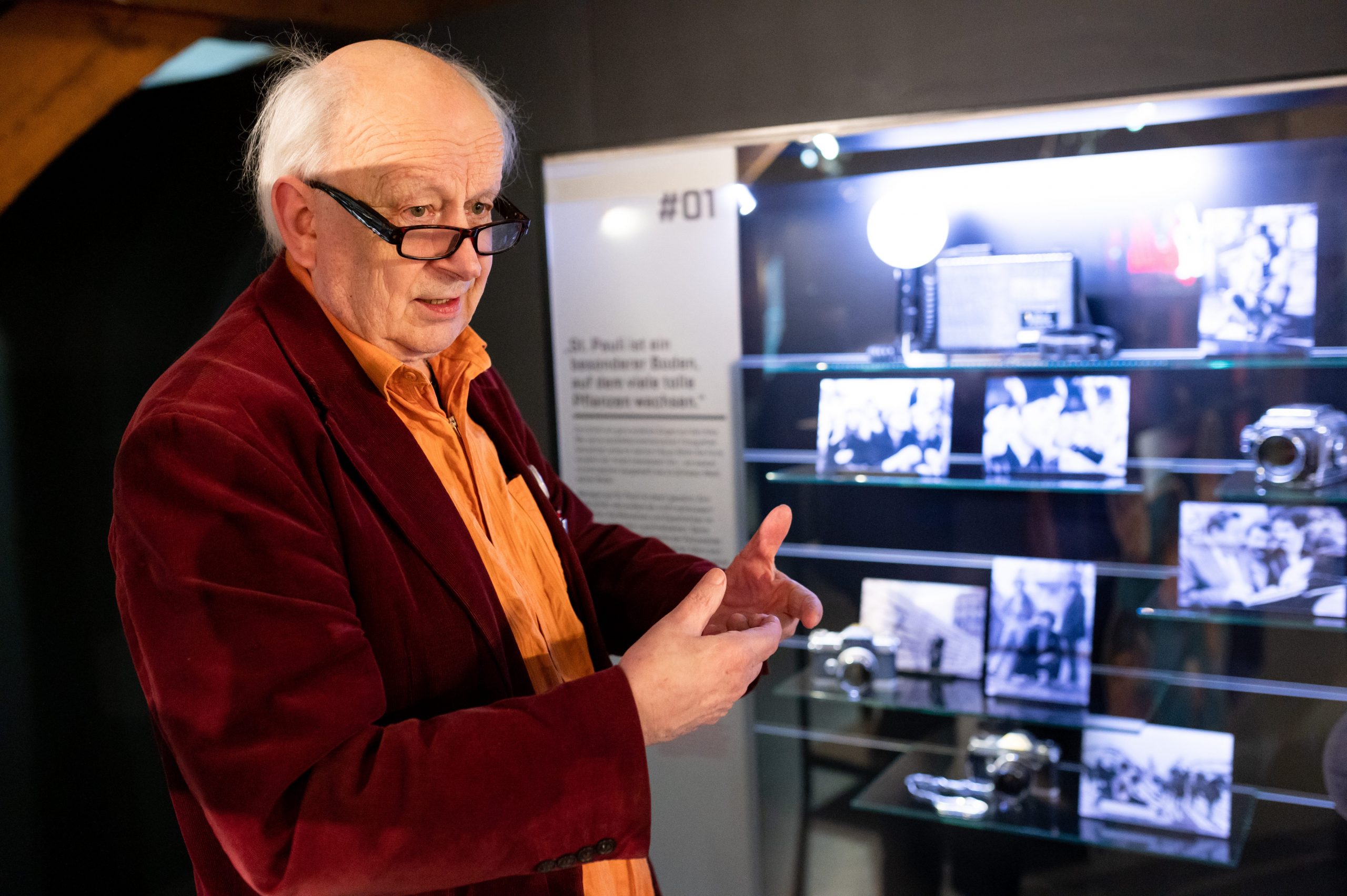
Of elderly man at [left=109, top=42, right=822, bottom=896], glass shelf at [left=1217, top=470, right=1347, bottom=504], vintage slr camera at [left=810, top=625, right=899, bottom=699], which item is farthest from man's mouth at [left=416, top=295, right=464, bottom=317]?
glass shelf at [left=1217, top=470, right=1347, bottom=504]

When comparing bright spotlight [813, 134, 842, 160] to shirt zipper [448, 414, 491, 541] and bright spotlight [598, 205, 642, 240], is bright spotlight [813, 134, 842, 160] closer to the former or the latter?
bright spotlight [598, 205, 642, 240]

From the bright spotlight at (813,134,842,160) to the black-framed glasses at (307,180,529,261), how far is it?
150 centimetres

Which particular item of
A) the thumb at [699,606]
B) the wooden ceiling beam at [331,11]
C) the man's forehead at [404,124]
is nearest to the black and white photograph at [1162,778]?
the thumb at [699,606]

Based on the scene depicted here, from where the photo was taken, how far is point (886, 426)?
289cm

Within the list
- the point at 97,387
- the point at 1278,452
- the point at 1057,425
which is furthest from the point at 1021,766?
the point at 97,387

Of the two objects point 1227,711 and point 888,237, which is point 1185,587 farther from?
point 888,237

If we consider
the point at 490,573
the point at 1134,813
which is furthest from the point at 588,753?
the point at 1134,813

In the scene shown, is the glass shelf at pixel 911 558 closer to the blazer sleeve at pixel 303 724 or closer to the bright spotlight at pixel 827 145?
the bright spotlight at pixel 827 145

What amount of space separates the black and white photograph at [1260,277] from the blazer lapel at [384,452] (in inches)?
75.1

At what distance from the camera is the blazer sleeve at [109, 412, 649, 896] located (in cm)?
108

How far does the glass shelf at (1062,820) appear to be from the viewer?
8.65 feet

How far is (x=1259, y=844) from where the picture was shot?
8.68 feet

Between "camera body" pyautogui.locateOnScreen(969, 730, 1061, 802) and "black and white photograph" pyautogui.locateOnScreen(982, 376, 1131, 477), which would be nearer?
"black and white photograph" pyautogui.locateOnScreen(982, 376, 1131, 477)

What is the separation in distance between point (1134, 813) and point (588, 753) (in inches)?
82.8
